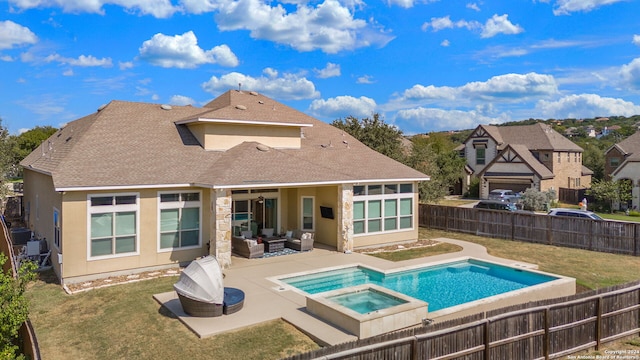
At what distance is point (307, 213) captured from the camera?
20281 millimetres

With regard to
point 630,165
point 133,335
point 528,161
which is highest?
point 528,161

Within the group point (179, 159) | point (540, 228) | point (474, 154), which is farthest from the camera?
point (474, 154)

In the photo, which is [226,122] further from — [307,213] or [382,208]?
[382,208]

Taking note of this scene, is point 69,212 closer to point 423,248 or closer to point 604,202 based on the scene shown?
point 423,248

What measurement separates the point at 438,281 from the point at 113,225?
11222 mm

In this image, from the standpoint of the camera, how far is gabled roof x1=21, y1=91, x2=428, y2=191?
602 inches

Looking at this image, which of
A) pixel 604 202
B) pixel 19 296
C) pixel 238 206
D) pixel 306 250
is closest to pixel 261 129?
pixel 238 206

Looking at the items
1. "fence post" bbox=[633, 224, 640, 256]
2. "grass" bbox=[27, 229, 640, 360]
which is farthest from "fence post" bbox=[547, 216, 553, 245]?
"grass" bbox=[27, 229, 640, 360]

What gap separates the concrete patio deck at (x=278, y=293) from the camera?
33.4ft

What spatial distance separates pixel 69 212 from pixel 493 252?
16.9 meters

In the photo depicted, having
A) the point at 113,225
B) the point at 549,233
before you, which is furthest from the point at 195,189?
the point at 549,233

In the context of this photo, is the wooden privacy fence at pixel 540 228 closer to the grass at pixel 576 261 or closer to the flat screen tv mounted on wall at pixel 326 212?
the grass at pixel 576 261

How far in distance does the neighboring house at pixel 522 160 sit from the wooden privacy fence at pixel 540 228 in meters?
21.7

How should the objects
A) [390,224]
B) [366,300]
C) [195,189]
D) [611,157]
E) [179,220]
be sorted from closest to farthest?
[366,300]
[179,220]
[195,189]
[390,224]
[611,157]
